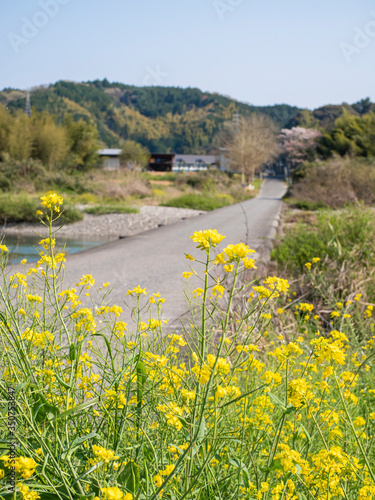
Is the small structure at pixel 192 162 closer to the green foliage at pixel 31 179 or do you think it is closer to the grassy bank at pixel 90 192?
the grassy bank at pixel 90 192

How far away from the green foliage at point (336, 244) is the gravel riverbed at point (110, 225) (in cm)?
827

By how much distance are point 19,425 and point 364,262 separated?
488 centimetres

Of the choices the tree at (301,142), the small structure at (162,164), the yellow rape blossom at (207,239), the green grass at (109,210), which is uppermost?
the tree at (301,142)

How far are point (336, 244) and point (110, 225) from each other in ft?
37.7

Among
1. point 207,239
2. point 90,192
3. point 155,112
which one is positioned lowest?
point 90,192

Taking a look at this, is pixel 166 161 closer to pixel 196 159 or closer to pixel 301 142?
pixel 196 159

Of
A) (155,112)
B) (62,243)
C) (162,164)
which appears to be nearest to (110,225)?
(62,243)

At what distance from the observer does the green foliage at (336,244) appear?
18.0ft

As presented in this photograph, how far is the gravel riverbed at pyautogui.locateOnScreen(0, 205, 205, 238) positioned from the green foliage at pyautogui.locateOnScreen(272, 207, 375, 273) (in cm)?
827

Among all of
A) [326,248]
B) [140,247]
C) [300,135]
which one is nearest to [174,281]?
[326,248]

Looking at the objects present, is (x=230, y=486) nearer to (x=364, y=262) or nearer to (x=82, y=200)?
(x=364, y=262)

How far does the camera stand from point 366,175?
63.1 feet

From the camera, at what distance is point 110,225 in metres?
16.1

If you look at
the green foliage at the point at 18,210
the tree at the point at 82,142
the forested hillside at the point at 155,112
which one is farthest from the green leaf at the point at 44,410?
the forested hillside at the point at 155,112
